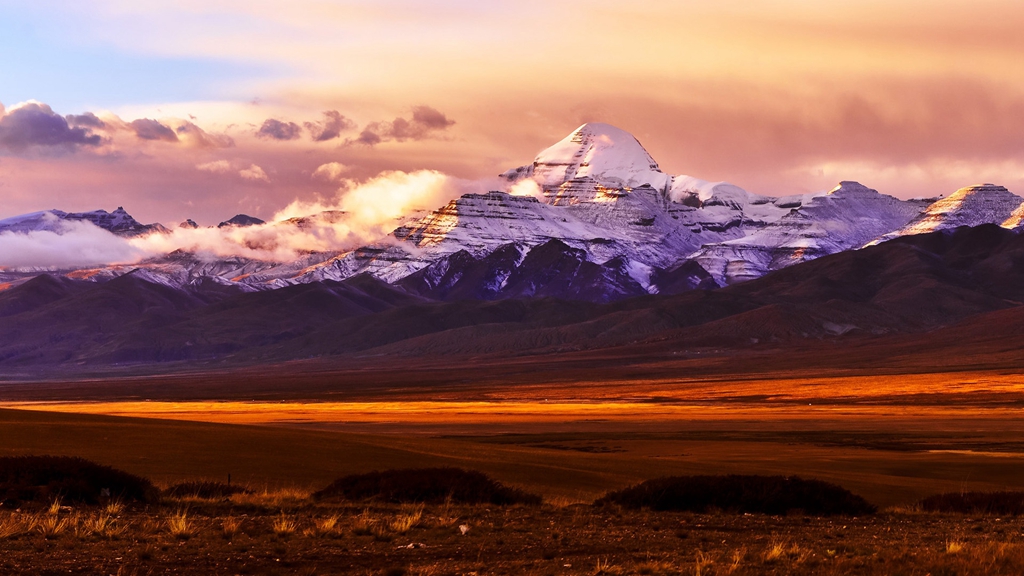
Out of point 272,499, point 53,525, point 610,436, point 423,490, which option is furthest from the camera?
point 610,436

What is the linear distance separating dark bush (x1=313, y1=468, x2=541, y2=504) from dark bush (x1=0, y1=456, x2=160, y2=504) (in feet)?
14.2

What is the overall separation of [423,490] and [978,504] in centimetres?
1487

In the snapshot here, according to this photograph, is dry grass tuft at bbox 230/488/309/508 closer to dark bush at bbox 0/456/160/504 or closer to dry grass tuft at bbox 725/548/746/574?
dark bush at bbox 0/456/160/504

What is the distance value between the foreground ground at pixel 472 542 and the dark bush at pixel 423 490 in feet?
6.74

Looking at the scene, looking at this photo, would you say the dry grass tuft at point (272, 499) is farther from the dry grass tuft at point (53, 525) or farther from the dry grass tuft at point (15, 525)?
the dry grass tuft at point (15, 525)

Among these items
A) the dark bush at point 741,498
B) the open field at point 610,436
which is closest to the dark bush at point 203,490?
the open field at point 610,436

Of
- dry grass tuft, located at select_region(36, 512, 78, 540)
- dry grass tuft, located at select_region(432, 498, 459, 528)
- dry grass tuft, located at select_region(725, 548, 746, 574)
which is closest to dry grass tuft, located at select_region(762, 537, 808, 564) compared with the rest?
dry grass tuft, located at select_region(725, 548, 746, 574)

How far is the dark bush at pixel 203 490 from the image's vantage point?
1048 inches

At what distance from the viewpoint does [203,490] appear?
27406mm

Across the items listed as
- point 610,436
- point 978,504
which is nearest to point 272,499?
point 978,504

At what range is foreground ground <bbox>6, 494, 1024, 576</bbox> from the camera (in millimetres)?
17000

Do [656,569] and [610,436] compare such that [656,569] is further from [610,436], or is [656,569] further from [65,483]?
[610,436]

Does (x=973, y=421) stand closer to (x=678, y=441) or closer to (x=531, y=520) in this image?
(x=678, y=441)

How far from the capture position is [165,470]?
114 ft
